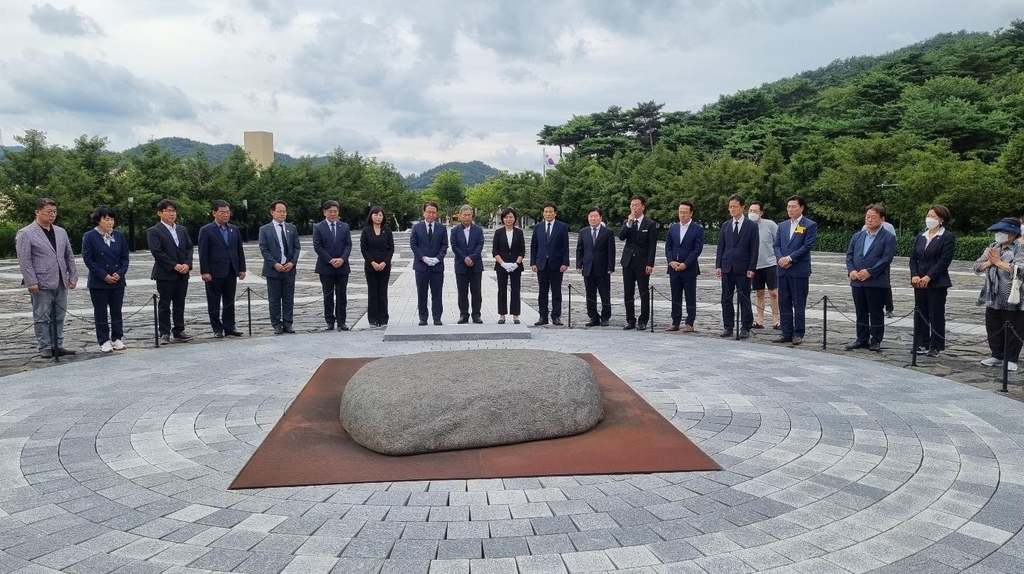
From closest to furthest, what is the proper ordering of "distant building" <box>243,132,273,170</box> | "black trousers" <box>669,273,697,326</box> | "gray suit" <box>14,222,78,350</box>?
"gray suit" <box>14,222,78,350</box>, "black trousers" <box>669,273,697,326</box>, "distant building" <box>243,132,273,170</box>

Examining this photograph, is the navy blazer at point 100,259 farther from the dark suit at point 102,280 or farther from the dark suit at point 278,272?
the dark suit at point 278,272

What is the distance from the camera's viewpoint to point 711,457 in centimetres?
449

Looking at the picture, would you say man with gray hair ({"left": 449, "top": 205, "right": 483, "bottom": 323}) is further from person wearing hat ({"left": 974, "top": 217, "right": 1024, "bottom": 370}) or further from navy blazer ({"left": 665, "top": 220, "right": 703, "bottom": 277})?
person wearing hat ({"left": 974, "top": 217, "right": 1024, "bottom": 370})

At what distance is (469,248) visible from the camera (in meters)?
10.6

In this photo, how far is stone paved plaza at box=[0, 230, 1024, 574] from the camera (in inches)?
123

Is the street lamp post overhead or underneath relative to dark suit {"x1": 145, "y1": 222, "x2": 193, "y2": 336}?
overhead

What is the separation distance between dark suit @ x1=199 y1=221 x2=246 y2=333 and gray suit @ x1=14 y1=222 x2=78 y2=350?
1.74 m

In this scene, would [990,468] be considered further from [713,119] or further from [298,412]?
[713,119]

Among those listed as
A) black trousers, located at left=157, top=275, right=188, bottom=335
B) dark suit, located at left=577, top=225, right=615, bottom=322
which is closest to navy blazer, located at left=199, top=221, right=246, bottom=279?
black trousers, located at left=157, top=275, right=188, bottom=335

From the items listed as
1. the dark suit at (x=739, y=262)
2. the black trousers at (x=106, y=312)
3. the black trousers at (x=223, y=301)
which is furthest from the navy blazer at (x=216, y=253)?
the dark suit at (x=739, y=262)

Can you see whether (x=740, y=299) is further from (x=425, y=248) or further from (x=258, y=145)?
(x=258, y=145)

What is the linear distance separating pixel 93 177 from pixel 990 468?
3641 cm

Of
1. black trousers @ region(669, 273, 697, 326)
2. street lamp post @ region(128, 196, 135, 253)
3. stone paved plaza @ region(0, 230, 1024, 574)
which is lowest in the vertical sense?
stone paved plaza @ region(0, 230, 1024, 574)

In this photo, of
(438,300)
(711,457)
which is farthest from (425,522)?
(438,300)
